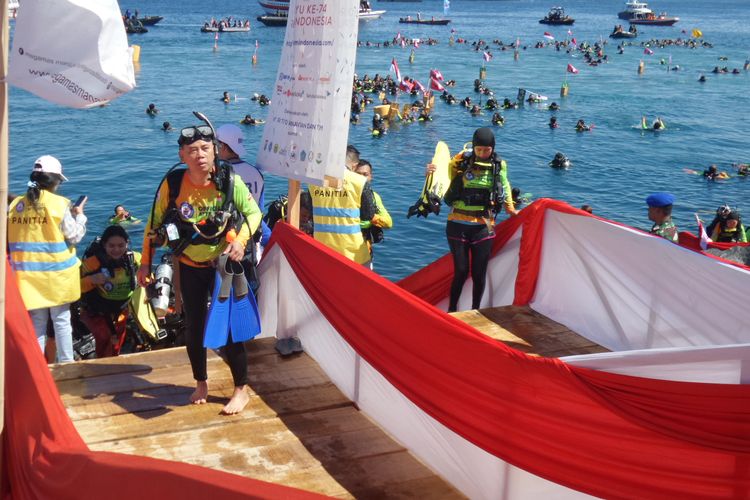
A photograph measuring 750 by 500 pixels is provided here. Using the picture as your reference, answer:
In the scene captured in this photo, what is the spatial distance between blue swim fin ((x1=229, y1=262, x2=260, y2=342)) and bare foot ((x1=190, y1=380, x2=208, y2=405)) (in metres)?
0.40

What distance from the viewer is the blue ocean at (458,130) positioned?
90.5 feet

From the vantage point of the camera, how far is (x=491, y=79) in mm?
A: 54906

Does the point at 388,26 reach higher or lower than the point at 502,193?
higher

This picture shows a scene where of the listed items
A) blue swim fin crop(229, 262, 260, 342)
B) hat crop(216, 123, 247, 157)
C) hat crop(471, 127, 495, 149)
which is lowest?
blue swim fin crop(229, 262, 260, 342)

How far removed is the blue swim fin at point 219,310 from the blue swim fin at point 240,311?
5cm

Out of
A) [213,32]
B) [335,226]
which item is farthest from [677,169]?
[213,32]

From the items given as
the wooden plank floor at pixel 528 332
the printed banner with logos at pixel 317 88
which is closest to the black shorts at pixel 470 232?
the wooden plank floor at pixel 528 332

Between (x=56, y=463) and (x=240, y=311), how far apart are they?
1.60 meters

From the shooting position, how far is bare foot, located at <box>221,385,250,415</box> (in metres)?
5.42

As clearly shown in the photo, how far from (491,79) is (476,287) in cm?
4908

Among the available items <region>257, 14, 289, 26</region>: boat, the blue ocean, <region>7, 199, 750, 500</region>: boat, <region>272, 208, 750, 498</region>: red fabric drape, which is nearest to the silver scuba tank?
<region>7, 199, 750, 500</region>: boat

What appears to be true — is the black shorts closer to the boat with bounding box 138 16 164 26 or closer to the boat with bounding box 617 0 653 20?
the boat with bounding box 138 16 164 26

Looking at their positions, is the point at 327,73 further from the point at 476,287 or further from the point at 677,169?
the point at 677,169

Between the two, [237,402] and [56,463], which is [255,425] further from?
[56,463]
